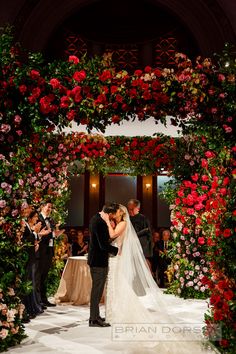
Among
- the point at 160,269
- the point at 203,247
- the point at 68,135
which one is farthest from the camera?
the point at 160,269

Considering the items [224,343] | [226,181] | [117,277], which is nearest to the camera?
[224,343]

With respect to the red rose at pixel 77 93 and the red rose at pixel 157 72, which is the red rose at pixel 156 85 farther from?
the red rose at pixel 77 93

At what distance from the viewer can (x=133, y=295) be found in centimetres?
566

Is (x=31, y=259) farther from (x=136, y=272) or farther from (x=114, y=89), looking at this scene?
(x=114, y=89)

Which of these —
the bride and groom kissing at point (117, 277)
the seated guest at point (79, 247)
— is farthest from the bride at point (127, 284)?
the seated guest at point (79, 247)

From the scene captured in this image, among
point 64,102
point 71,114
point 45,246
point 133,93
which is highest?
point 133,93

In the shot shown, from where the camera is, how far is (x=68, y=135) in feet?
27.4

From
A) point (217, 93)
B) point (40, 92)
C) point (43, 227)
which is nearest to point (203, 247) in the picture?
point (43, 227)

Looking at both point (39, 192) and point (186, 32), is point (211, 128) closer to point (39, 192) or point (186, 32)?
point (39, 192)

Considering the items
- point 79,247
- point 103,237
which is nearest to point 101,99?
point 103,237

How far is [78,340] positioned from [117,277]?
1.10 m

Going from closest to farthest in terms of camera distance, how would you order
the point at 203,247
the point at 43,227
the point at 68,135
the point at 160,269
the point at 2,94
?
the point at 2,94 → the point at 43,227 → the point at 203,247 → the point at 68,135 → the point at 160,269

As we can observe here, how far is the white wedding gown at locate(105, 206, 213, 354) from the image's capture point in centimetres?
538

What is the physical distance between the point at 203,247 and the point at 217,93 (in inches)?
162
